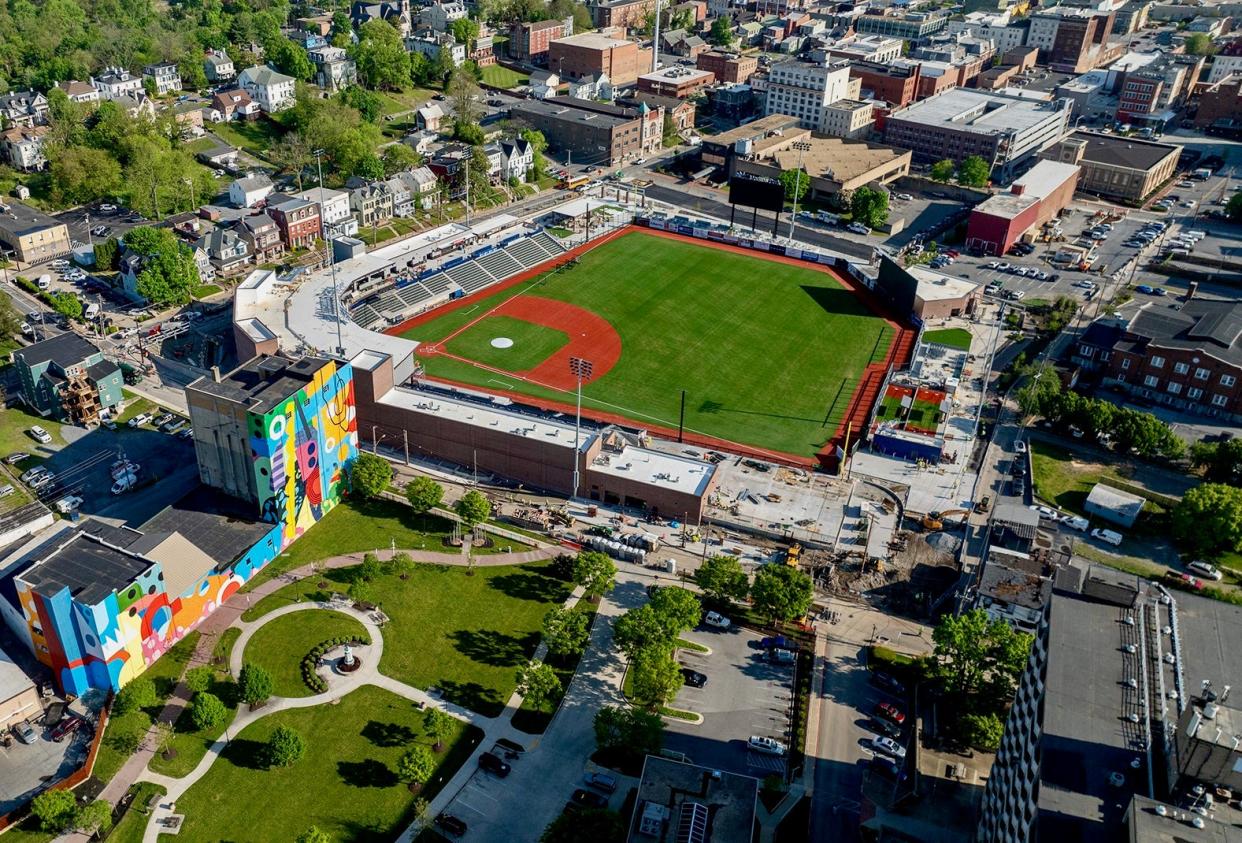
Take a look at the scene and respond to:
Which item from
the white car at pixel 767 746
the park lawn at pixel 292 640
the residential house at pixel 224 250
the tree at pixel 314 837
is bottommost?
the park lawn at pixel 292 640

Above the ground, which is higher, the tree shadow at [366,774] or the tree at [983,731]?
the tree at [983,731]

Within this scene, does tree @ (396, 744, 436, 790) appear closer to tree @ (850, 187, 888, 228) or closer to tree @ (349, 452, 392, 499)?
tree @ (349, 452, 392, 499)

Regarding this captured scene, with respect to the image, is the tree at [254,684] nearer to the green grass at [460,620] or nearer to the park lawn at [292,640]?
the park lawn at [292,640]

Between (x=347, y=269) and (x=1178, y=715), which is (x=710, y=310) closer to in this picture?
(x=347, y=269)

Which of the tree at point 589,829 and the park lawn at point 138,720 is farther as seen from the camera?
the park lawn at point 138,720

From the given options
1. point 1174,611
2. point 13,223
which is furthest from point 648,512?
point 13,223

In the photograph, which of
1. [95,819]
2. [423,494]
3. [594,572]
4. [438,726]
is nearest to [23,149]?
[423,494]

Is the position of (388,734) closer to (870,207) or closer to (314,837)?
(314,837)

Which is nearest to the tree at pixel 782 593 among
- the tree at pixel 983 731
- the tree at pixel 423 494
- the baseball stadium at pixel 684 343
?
the tree at pixel 983 731
